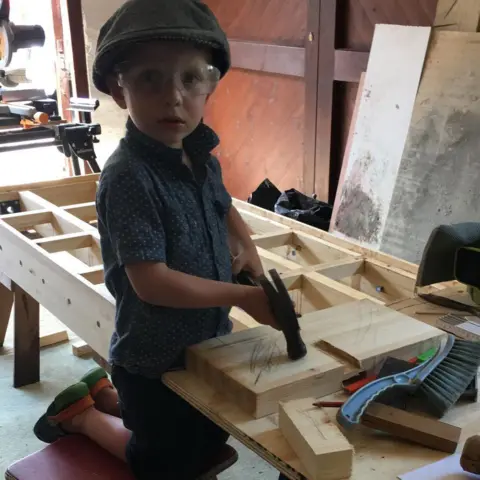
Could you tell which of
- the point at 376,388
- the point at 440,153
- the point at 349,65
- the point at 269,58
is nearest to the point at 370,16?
the point at 349,65

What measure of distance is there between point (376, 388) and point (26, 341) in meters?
2.14

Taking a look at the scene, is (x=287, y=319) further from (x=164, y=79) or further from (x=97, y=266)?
(x=97, y=266)

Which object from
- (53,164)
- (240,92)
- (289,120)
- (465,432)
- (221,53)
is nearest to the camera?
(465,432)

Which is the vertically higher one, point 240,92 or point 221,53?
point 221,53

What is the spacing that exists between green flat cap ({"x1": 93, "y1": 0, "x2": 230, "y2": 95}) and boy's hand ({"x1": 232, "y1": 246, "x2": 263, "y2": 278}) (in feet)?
1.56

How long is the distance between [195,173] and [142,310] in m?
0.31

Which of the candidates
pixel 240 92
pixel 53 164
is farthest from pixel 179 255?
pixel 53 164

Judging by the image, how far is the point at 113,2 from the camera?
498 centimetres

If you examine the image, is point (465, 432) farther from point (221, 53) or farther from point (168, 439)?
point (221, 53)

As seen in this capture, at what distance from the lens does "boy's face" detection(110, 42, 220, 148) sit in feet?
3.98

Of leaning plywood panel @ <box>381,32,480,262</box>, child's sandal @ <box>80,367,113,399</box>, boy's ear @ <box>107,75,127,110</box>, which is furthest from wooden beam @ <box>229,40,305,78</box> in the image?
boy's ear @ <box>107,75,127,110</box>

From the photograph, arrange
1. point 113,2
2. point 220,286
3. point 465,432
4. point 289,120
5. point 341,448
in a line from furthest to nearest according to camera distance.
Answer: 1. point 113,2
2. point 289,120
3. point 220,286
4. point 465,432
5. point 341,448

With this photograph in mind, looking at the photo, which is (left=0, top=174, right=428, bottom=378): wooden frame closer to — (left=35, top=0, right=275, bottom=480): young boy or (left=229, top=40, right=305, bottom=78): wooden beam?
(left=35, top=0, right=275, bottom=480): young boy

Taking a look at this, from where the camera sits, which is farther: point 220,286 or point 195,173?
point 195,173
